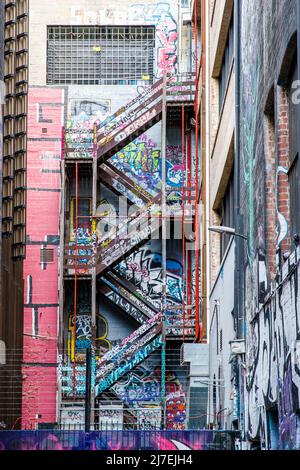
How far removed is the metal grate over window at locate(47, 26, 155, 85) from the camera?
45.9 metres

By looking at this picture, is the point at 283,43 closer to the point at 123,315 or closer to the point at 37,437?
the point at 37,437

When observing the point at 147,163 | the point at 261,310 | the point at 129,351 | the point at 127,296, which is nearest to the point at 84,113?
the point at 147,163

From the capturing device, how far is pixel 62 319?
42438 mm

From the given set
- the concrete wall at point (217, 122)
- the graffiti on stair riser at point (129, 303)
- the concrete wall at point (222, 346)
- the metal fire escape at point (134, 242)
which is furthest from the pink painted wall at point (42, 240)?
the concrete wall at point (217, 122)

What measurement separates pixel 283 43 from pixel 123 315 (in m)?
→ 27.2

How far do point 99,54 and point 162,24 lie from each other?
9.33ft

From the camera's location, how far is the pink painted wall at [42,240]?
42.2 metres

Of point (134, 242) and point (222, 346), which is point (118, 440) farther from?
point (134, 242)

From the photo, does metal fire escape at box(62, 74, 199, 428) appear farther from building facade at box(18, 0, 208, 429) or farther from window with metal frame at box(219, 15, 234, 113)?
window with metal frame at box(219, 15, 234, 113)

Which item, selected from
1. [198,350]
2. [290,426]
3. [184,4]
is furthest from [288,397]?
[184,4]

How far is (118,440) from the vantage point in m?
23.3

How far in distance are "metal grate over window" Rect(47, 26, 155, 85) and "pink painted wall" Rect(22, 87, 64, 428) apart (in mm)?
1204

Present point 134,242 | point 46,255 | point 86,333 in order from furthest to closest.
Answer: point 46,255 → point 86,333 → point 134,242
